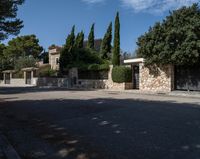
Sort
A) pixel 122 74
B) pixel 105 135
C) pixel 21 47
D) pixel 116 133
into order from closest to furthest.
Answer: pixel 105 135 < pixel 116 133 < pixel 122 74 < pixel 21 47

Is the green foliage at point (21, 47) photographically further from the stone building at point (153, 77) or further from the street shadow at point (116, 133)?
the street shadow at point (116, 133)

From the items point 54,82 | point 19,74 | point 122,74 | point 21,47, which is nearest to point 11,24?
point 122,74

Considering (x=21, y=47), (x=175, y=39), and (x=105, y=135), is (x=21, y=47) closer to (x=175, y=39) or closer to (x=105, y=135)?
(x=175, y=39)

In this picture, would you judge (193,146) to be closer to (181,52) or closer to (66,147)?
(66,147)

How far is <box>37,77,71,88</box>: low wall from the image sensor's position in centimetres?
4272

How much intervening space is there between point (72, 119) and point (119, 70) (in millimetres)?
22360

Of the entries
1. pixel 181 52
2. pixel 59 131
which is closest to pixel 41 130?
pixel 59 131

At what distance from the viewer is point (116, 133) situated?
802cm

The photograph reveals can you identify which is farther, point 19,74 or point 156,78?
point 19,74

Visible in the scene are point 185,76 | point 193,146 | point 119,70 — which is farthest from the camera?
point 119,70

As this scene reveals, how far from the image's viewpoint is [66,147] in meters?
6.82

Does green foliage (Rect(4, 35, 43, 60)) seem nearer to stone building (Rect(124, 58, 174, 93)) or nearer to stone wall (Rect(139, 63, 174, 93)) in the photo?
stone building (Rect(124, 58, 174, 93))

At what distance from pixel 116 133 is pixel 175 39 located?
18.7 m

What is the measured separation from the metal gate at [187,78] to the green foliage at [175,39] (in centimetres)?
134
